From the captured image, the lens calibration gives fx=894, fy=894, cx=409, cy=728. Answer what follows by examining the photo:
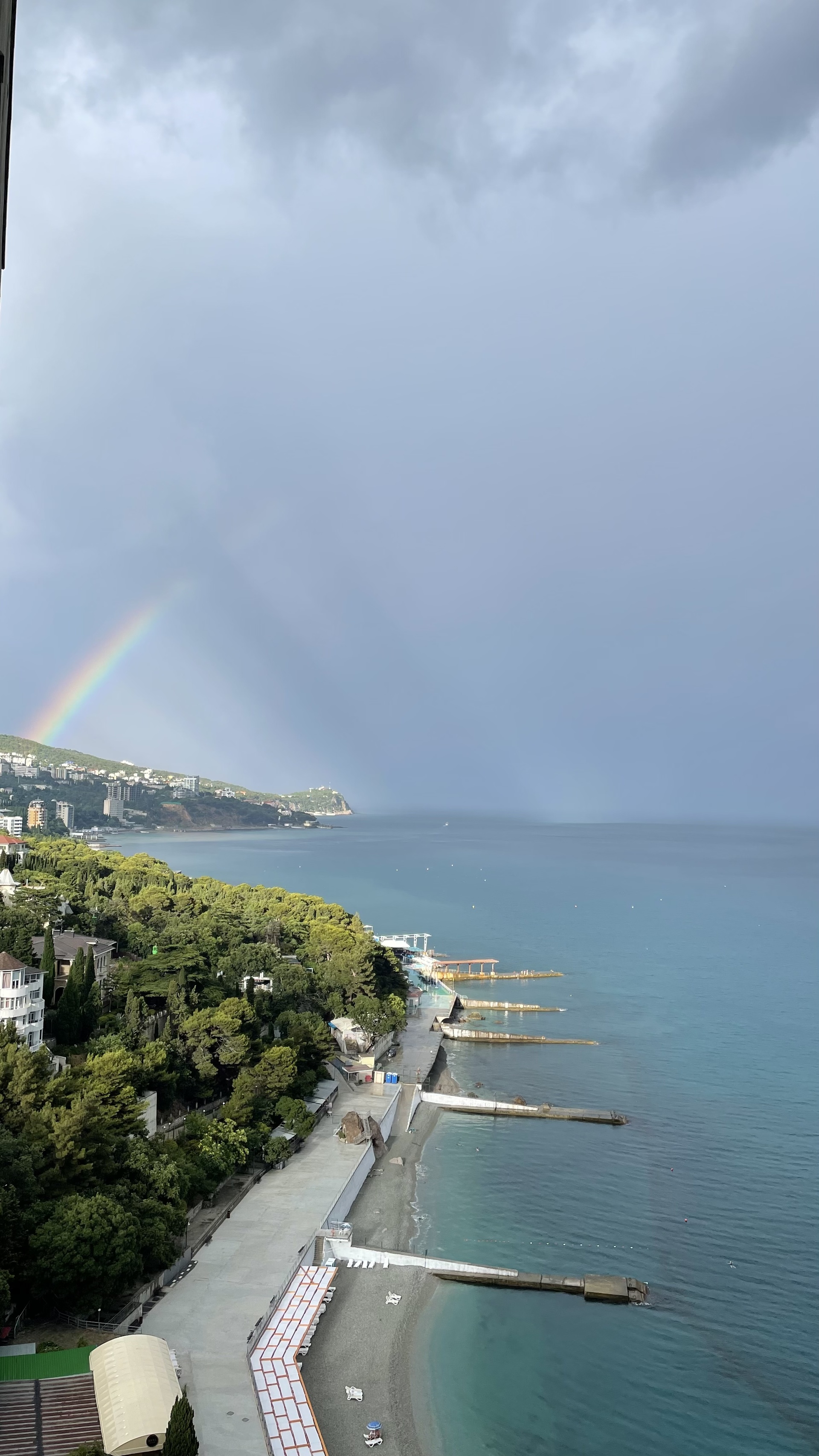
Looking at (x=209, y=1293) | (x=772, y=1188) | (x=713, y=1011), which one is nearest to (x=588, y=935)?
(x=713, y=1011)

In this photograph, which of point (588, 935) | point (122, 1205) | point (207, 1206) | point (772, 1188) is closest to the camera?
point (122, 1205)

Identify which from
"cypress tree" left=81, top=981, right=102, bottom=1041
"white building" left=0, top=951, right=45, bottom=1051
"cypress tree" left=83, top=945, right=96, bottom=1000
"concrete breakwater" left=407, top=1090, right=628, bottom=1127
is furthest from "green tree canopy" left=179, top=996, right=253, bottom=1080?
"concrete breakwater" left=407, top=1090, right=628, bottom=1127

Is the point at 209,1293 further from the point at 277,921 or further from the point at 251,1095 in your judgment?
the point at 277,921

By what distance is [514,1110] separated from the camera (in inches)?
1916

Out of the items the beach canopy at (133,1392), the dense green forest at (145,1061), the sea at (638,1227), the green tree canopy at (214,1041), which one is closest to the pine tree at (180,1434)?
the beach canopy at (133,1392)

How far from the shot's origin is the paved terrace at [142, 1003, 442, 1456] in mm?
21344

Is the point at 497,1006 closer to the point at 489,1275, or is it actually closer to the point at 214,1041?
the point at 214,1041

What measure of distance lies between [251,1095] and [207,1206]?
5.87 m

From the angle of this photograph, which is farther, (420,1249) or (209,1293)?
(420,1249)

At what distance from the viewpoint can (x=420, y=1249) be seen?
108 ft

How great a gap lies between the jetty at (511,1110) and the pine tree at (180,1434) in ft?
99.0

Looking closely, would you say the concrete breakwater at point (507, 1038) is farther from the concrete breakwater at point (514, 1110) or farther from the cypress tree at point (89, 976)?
the cypress tree at point (89, 976)

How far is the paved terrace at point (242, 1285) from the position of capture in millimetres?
21344

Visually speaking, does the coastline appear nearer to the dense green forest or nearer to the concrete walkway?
the concrete walkway
